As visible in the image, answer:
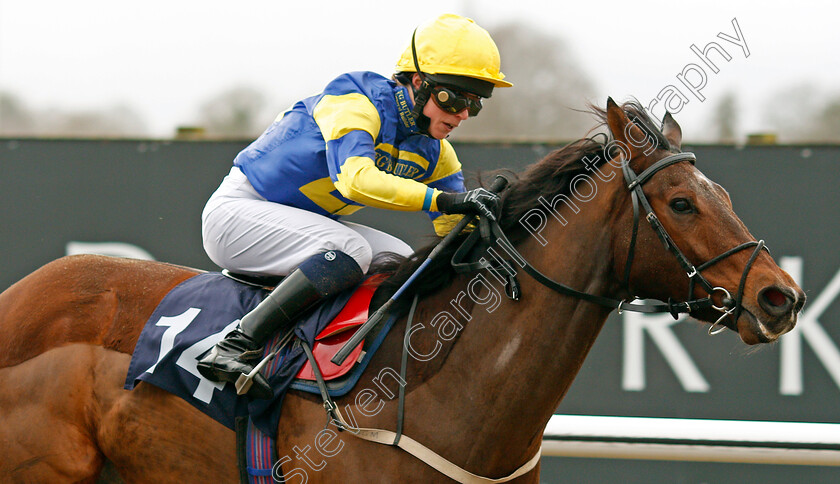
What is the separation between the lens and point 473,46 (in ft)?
8.61

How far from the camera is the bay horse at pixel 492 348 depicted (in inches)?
85.7

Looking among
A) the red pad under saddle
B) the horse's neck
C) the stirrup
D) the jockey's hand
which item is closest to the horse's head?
the horse's neck

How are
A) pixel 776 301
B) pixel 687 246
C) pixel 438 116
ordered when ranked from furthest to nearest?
pixel 438 116 < pixel 687 246 < pixel 776 301

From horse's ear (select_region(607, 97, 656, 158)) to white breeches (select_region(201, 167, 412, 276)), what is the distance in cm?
95

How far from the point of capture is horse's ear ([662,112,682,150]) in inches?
97.8

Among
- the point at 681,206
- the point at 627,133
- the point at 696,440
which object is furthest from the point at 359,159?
the point at 696,440

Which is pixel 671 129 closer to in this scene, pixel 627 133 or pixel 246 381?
pixel 627 133

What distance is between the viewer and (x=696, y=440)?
3990mm

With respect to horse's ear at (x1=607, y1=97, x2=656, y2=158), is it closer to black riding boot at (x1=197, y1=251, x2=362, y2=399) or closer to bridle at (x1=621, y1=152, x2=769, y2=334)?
bridle at (x1=621, y1=152, x2=769, y2=334)

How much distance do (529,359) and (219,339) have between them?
1.05 meters

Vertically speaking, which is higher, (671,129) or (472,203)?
(671,129)

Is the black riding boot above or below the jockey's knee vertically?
below

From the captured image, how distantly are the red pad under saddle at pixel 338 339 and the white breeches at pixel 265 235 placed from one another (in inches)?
7.9

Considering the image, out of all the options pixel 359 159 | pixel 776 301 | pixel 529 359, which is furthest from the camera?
pixel 359 159
